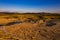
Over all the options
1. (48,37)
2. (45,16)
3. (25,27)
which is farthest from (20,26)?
(45,16)

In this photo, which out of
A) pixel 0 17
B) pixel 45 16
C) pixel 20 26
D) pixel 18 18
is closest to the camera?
pixel 20 26

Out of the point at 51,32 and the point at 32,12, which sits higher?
the point at 32,12

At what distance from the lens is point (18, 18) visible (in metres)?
2.20

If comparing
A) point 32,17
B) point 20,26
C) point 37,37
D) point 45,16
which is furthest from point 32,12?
point 37,37

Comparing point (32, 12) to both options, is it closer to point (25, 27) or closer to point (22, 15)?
point (22, 15)

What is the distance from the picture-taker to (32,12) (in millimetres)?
2375

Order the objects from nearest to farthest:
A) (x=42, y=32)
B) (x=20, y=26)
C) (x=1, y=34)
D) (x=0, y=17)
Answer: (x=1, y=34), (x=42, y=32), (x=20, y=26), (x=0, y=17)

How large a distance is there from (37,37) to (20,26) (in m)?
0.37

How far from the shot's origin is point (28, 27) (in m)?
1.86

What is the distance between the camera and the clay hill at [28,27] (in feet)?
5.31

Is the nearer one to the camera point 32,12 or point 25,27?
point 25,27

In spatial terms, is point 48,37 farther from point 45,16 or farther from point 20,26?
point 45,16

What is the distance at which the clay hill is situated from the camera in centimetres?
162

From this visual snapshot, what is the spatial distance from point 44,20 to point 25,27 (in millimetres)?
541
